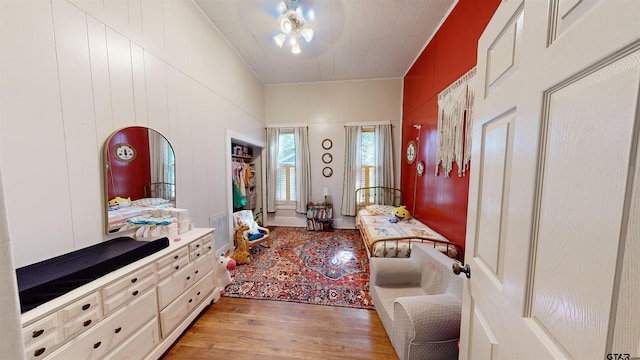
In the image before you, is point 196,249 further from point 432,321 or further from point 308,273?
point 432,321

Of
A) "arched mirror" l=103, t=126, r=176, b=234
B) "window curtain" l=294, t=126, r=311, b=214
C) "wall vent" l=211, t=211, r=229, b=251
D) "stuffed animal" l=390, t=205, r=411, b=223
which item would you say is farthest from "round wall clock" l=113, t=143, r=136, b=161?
"stuffed animal" l=390, t=205, r=411, b=223

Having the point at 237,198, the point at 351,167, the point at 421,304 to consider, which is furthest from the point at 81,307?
the point at 351,167

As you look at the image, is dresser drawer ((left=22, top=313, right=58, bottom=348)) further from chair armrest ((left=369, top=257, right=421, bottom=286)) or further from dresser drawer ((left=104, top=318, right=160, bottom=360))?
chair armrest ((left=369, top=257, right=421, bottom=286))

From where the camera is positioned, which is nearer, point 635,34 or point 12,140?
point 635,34

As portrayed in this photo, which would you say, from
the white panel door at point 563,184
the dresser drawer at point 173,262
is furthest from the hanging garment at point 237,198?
the white panel door at point 563,184

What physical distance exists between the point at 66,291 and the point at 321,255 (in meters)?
2.66

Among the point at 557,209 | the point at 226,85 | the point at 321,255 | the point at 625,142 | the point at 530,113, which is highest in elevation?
the point at 226,85

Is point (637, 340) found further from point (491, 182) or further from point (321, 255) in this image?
point (321, 255)

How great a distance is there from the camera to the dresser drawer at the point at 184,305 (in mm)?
1566

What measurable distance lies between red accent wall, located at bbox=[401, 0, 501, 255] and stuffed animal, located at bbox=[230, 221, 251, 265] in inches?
105

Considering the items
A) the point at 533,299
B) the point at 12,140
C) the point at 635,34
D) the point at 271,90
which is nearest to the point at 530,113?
the point at 635,34

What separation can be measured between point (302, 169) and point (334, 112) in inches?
55.9

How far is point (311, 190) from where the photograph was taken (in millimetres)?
4707

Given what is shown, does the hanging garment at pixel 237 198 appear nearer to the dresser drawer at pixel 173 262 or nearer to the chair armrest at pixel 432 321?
the dresser drawer at pixel 173 262
